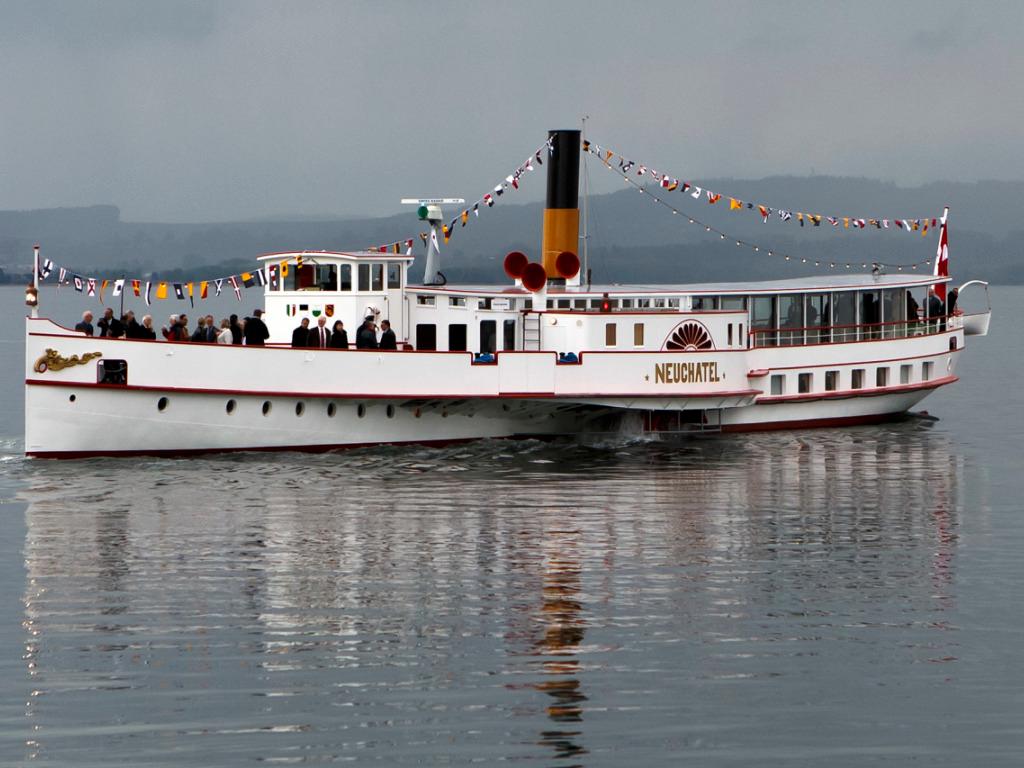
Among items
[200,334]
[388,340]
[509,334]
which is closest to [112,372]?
[200,334]

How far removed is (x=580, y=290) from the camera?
135ft

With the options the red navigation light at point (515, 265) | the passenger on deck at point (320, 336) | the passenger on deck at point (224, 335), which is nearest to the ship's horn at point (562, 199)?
the red navigation light at point (515, 265)

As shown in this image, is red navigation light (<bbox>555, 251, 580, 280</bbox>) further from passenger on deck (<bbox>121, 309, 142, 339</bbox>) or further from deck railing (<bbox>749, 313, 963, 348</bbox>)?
passenger on deck (<bbox>121, 309, 142, 339</bbox>)

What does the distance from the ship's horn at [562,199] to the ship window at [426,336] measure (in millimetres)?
5046

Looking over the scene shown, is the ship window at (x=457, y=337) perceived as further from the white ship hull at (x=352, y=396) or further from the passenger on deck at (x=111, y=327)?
the passenger on deck at (x=111, y=327)

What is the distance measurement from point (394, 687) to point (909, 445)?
27121 mm

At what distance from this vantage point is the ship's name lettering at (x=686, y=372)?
38156mm

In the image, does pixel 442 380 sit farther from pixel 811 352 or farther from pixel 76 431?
pixel 811 352

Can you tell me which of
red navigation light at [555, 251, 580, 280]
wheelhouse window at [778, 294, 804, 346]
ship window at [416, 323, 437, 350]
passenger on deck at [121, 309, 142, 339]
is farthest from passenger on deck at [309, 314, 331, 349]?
wheelhouse window at [778, 294, 804, 346]

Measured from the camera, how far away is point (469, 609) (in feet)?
69.1

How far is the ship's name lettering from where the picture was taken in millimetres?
38156

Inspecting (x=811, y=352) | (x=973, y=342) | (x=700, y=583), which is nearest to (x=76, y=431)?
(x=700, y=583)

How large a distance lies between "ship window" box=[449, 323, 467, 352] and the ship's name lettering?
4.72m

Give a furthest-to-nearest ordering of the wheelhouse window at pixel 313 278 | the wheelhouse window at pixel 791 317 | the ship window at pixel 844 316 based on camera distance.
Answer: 1. the ship window at pixel 844 316
2. the wheelhouse window at pixel 791 317
3. the wheelhouse window at pixel 313 278
